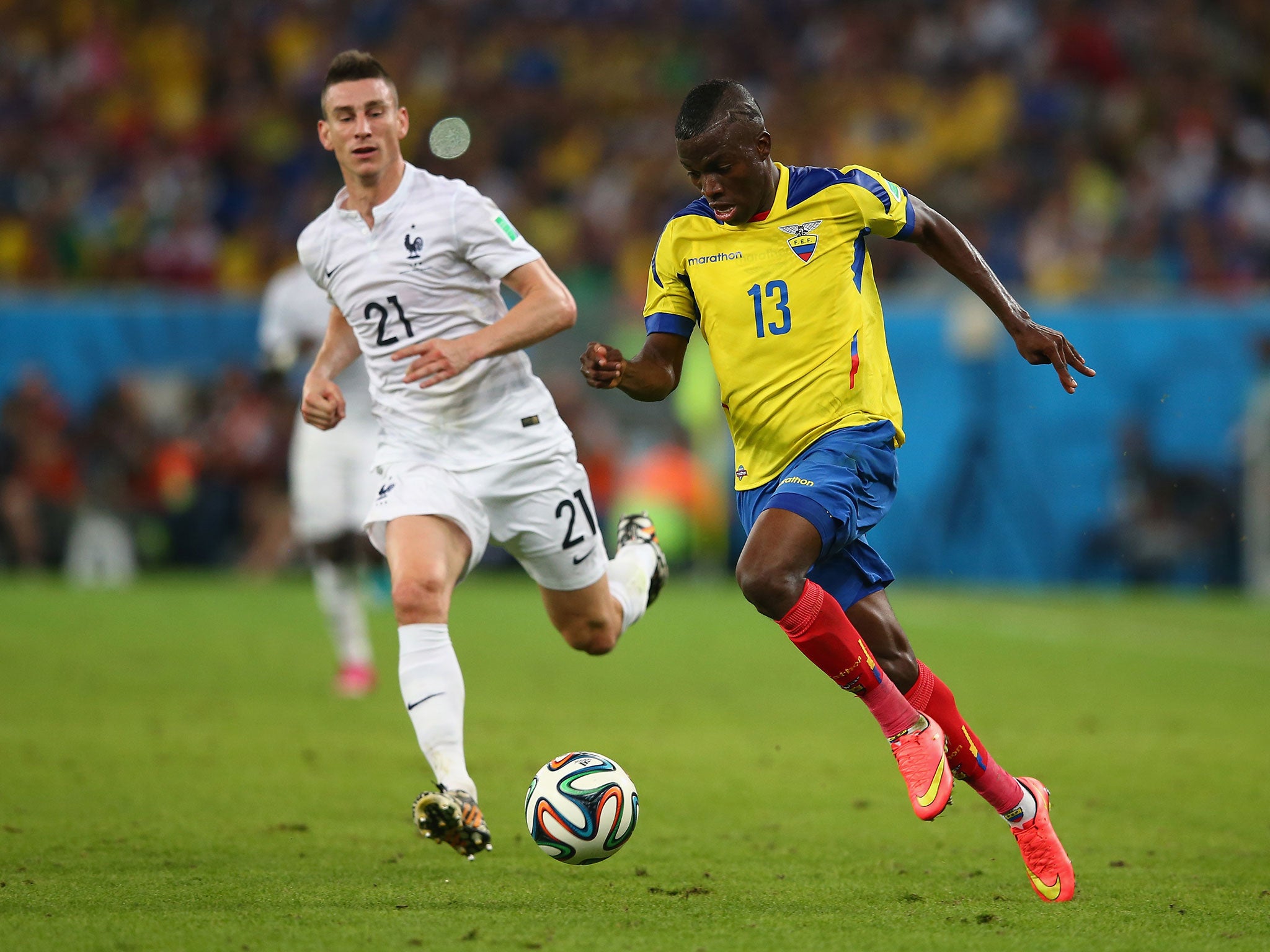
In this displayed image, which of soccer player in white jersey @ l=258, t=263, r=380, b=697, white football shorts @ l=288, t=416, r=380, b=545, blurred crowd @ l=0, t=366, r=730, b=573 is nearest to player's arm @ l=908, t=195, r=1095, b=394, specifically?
soccer player in white jersey @ l=258, t=263, r=380, b=697

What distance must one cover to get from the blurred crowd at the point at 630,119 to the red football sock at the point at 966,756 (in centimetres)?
1333

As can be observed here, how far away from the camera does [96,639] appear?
1226 cm

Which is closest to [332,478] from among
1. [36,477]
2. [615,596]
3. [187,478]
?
[615,596]

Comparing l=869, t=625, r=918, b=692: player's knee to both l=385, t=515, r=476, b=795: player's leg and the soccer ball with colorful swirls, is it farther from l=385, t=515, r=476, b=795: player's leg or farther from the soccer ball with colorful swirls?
l=385, t=515, r=476, b=795: player's leg

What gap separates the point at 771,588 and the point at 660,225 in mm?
14883

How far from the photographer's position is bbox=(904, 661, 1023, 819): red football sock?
17.3ft

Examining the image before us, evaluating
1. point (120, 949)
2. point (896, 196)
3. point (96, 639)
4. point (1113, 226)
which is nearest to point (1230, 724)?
point (896, 196)

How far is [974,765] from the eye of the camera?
529 cm

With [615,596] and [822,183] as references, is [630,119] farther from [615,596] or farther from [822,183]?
[822,183]

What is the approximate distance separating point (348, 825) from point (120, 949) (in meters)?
2.00

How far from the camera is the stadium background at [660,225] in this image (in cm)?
1711

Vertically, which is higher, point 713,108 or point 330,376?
point 713,108

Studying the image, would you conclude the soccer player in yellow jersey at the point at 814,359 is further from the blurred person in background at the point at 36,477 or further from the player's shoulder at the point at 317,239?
the blurred person in background at the point at 36,477

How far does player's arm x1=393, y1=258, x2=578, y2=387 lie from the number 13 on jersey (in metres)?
0.71
